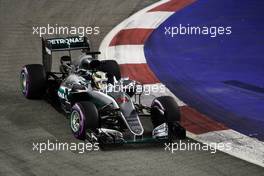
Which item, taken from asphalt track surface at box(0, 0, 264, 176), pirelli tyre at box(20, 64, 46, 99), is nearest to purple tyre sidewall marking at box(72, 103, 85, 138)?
asphalt track surface at box(0, 0, 264, 176)

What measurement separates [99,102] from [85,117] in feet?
2.42

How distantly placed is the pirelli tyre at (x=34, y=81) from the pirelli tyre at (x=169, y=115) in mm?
2168

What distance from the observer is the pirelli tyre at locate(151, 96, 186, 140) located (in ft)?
30.8

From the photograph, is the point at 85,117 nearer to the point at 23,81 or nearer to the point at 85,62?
the point at 85,62

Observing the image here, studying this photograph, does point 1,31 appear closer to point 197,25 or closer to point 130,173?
point 197,25

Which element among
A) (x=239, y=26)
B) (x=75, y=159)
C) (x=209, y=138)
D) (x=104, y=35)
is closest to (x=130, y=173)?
(x=75, y=159)

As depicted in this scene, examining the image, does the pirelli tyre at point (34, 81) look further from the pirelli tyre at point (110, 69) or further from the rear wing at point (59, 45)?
the pirelli tyre at point (110, 69)

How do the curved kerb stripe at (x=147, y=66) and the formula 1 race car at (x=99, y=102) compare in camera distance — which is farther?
the curved kerb stripe at (x=147, y=66)

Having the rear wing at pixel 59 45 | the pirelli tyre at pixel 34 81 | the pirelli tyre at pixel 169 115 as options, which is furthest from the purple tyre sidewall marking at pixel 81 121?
the rear wing at pixel 59 45

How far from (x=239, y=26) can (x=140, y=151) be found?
24.1 ft

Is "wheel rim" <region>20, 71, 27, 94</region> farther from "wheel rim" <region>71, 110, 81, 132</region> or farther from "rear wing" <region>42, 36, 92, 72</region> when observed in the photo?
"wheel rim" <region>71, 110, 81, 132</region>

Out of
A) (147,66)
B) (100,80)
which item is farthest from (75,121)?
(147,66)

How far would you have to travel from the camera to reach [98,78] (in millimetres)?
10047

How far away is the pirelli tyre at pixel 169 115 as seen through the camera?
30.8 feet
